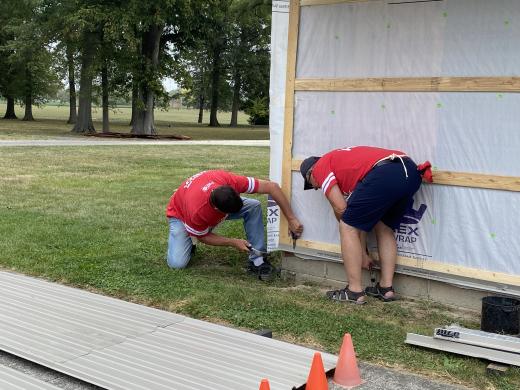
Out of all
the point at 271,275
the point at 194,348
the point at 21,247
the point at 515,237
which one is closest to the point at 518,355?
the point at 515,237

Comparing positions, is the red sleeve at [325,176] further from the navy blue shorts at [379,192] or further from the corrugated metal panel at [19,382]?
the corrugated metal panel at [19,382]

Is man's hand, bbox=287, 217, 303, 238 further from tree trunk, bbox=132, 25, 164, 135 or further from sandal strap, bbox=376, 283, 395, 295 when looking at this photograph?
tree trunk, bbox=132, 25, 164, 135

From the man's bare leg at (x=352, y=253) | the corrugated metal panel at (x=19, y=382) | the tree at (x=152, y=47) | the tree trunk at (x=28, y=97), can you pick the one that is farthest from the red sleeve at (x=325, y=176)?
the tree trunk at (x=28, y=97)

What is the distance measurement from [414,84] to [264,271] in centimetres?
222

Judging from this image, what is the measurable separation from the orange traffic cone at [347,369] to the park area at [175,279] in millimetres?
370

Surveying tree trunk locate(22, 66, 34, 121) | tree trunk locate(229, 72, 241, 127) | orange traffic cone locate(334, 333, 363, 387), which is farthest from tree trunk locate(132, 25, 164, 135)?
orange traffic cone locate(334, 333, 363, 387)

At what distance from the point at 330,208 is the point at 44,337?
106 inches

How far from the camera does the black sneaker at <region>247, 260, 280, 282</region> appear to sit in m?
5.73

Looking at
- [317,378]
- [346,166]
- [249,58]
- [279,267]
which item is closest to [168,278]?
[279,267]

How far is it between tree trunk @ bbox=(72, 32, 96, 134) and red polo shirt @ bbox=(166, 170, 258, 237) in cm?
2474

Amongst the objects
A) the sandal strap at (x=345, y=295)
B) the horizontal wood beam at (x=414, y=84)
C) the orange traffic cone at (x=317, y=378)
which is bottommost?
the sandal strap at (x=345, y=295)

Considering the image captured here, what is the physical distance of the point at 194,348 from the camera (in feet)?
12.9

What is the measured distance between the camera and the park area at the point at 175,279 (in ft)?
13.2

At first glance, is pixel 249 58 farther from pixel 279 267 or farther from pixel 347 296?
pixel 347 296
